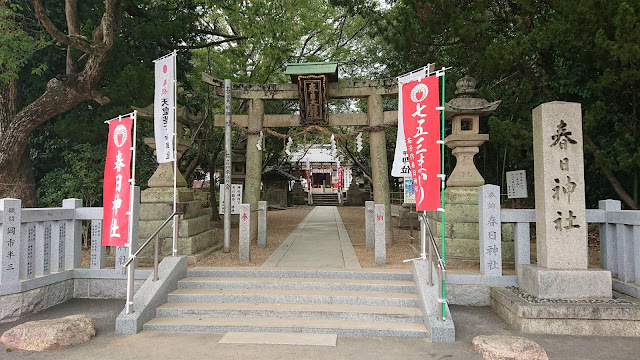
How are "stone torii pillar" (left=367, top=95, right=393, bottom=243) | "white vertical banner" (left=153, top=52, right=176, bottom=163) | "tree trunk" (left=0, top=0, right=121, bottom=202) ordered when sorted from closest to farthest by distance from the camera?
1. "white vertical banner" (left=153, top=52, right=176, bottom=163)
2. "tree trunk" (left=0, top=0, right=121, bottom=202)
3. "stone torii pillar" (left=367, top=95, right=393, bottom=243)

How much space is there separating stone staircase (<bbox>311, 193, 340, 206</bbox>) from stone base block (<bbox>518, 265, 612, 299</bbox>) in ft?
86.0

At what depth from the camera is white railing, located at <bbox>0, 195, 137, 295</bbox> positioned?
527 centimetres

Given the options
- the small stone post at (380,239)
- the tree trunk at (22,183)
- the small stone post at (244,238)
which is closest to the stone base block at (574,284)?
the small stone post at (380,239)

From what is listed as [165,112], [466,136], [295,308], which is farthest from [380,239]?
[165,112]

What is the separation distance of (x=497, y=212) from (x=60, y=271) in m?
8.01

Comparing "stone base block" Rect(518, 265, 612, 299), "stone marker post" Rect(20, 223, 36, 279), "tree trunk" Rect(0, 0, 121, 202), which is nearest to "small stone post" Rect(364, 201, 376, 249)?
"stone base block" Rect(518, 265, 612, 299)

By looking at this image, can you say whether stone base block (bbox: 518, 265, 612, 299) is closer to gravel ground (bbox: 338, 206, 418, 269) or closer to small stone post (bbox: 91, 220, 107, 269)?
gravel ground (bbox: 338, 206, 418, 269)

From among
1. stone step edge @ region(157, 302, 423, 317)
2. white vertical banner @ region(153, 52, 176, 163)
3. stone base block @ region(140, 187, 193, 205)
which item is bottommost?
stone step edge @ region(157, 302, 423, 317)

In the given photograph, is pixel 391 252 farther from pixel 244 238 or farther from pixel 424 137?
pixel 424 137

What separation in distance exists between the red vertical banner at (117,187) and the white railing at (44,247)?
1304 millimetres

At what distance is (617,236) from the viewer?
567cm

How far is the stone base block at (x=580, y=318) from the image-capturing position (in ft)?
15.1

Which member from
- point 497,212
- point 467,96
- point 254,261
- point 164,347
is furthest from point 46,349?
point 467,96

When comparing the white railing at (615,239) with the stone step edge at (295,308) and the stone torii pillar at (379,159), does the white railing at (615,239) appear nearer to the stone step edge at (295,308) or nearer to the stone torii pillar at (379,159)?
the stone step edge at (295,308)
